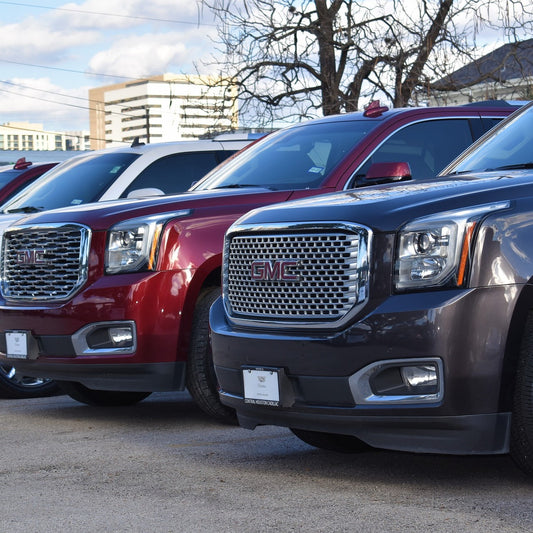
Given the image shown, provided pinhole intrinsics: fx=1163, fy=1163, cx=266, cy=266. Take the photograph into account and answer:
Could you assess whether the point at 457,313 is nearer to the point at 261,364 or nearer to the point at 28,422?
the point at 261,364

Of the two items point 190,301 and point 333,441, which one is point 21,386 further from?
point 333,441

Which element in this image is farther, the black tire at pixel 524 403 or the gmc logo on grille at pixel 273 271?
the gmc logo on grille at pixel 273 271

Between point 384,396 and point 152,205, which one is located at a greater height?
point 152,205

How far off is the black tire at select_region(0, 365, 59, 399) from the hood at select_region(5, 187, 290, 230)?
6.41 ft

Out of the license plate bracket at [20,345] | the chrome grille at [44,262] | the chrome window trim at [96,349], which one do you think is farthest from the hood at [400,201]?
the license plate bracket at [20,345]

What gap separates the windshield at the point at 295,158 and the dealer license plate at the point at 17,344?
1655 mm

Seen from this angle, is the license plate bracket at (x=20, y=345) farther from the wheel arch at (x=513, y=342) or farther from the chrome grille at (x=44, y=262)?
the wheel arch at (x=513, y=342)

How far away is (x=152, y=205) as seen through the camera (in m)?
7.05

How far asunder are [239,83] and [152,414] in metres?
14.1

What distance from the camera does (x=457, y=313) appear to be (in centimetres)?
461

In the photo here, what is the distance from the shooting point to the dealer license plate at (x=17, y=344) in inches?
283

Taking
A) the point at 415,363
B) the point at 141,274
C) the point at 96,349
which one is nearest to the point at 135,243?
the point at 141,274

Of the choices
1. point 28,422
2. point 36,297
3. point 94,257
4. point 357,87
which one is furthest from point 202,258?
point 357,87

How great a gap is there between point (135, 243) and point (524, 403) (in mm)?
2933
